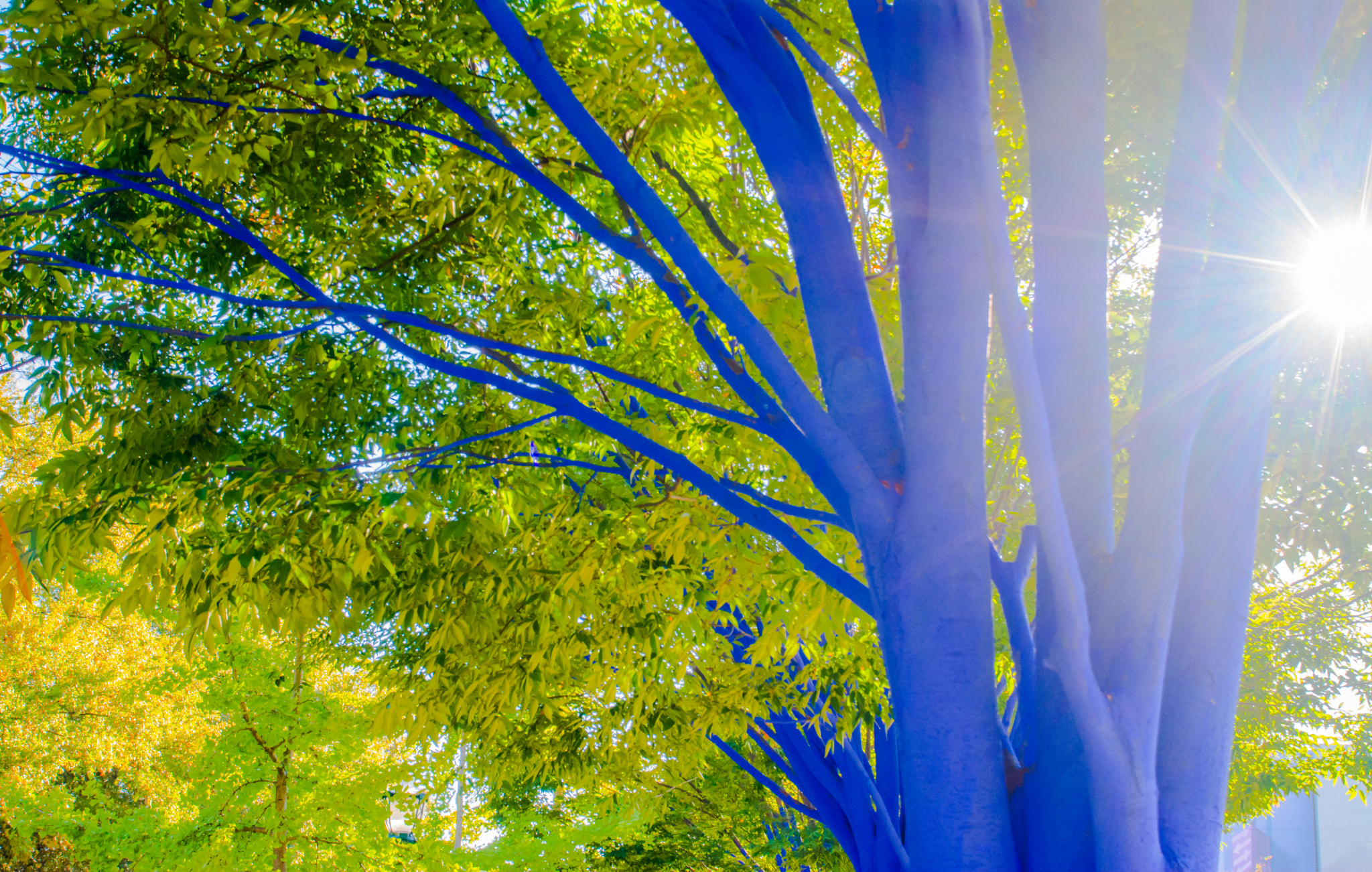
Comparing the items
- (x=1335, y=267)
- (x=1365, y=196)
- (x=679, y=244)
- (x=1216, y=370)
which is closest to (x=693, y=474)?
(x=679, y=244)

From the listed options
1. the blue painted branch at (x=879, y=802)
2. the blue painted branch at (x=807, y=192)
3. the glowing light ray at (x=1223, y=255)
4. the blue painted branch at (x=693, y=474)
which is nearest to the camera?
the glowing light ray at (x=1223, y=255)

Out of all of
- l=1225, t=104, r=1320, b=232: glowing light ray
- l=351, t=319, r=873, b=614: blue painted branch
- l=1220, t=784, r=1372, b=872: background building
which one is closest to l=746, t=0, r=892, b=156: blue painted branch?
l=1225, t=104, r=1320, b=232: glowing light ray

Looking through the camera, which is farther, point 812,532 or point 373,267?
point 373,267

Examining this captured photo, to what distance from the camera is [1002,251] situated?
7.82 ft

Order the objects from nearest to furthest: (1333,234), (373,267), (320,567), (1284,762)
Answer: (1333,234) → (320,567) → (373,267) → (1284,762)

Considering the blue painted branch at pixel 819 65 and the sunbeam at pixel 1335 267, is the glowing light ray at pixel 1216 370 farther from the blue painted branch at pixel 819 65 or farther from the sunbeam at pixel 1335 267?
the blue painted branch at pixel 819 65

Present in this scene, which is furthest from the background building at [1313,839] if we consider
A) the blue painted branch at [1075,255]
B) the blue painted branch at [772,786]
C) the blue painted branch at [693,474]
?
the blue painted branch at [1075,255]

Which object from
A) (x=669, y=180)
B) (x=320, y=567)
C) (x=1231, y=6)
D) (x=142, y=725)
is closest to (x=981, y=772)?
(x=1231, y=6)

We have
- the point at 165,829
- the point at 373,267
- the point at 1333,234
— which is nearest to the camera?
the point at 1333,234

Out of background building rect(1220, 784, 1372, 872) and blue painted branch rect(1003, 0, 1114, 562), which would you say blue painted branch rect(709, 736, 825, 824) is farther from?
background building rect(1220, 784, 1372, 872)

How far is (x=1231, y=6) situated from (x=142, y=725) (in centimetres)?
1855

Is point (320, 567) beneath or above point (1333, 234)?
beneath

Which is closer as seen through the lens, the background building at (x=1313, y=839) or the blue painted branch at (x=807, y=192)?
the blue painted branch at (x=807, y=192)

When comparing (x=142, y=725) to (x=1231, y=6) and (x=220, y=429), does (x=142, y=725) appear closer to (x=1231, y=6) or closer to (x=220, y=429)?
(x=220, y=429)
